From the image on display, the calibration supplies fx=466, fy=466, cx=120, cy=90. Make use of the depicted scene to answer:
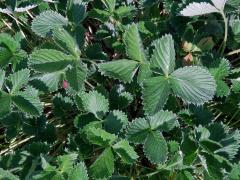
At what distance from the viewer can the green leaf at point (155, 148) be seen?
1.15 m

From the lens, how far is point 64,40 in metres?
1.24

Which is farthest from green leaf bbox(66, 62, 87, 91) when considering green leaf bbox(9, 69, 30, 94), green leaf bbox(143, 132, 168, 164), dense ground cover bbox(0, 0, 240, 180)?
green leaf bbox(143, 132, 168, 164)

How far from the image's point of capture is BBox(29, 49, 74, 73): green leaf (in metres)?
1.21

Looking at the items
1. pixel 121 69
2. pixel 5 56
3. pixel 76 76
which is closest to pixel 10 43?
pixel 5 56

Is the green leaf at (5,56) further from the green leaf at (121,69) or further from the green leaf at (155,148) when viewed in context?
the green leaf at (155,148)

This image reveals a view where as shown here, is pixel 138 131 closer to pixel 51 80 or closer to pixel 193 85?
pixel 193 85

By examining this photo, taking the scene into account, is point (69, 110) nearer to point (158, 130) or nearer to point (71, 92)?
point (71, 92)

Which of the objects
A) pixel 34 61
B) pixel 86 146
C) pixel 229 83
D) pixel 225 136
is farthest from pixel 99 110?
pixel 229 83

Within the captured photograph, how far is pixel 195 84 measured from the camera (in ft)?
3.67

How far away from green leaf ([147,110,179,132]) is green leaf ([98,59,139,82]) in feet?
0.41

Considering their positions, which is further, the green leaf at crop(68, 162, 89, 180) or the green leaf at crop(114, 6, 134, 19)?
the green leaf at crop(114, 6, 134, 19)

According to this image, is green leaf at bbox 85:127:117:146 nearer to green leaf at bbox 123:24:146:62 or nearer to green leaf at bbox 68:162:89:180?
green leaf at bbox 68:162:89:180

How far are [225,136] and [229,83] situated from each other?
0.29 metres

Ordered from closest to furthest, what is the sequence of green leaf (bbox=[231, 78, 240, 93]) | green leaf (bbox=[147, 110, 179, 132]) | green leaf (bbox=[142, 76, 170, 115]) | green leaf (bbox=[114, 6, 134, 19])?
green leaf (bbox=[142, 76, 170, 115])
green leaf (bbox=[147, 110, 179, 132])
green leaf (bbox=[231, 78, 240, 93])
green leaf (bbox=[114, 6, 134, 19])
